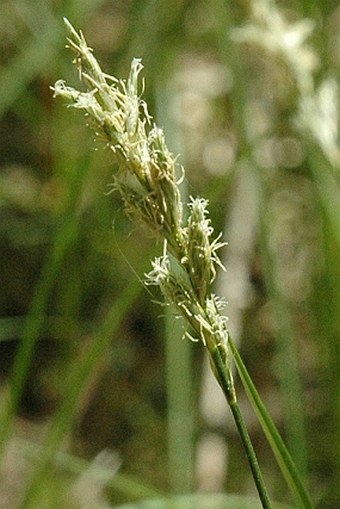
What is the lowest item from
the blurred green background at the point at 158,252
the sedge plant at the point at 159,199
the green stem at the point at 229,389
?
the green stem at the point at 229,389

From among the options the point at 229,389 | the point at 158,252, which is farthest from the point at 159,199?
the point at 158,252

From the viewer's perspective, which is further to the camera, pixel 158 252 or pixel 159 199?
pixel 158 252

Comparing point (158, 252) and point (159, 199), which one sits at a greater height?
point (158, 252)

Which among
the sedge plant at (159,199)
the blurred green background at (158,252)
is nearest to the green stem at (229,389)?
the sedge plant at (159,199)

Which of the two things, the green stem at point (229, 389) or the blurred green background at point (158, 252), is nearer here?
the green stem at point (229, 389)

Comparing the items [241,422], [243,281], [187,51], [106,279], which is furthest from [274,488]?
[187,51]

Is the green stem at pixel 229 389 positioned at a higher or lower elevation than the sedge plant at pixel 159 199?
lower

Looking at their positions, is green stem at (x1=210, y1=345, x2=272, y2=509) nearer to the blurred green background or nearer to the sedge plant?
the sedge plant

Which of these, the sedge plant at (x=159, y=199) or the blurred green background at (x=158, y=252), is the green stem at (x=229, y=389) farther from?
the blurred green background at (x=158, y=252)

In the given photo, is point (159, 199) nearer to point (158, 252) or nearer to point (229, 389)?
point (229, 389)

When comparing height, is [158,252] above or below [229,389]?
above
